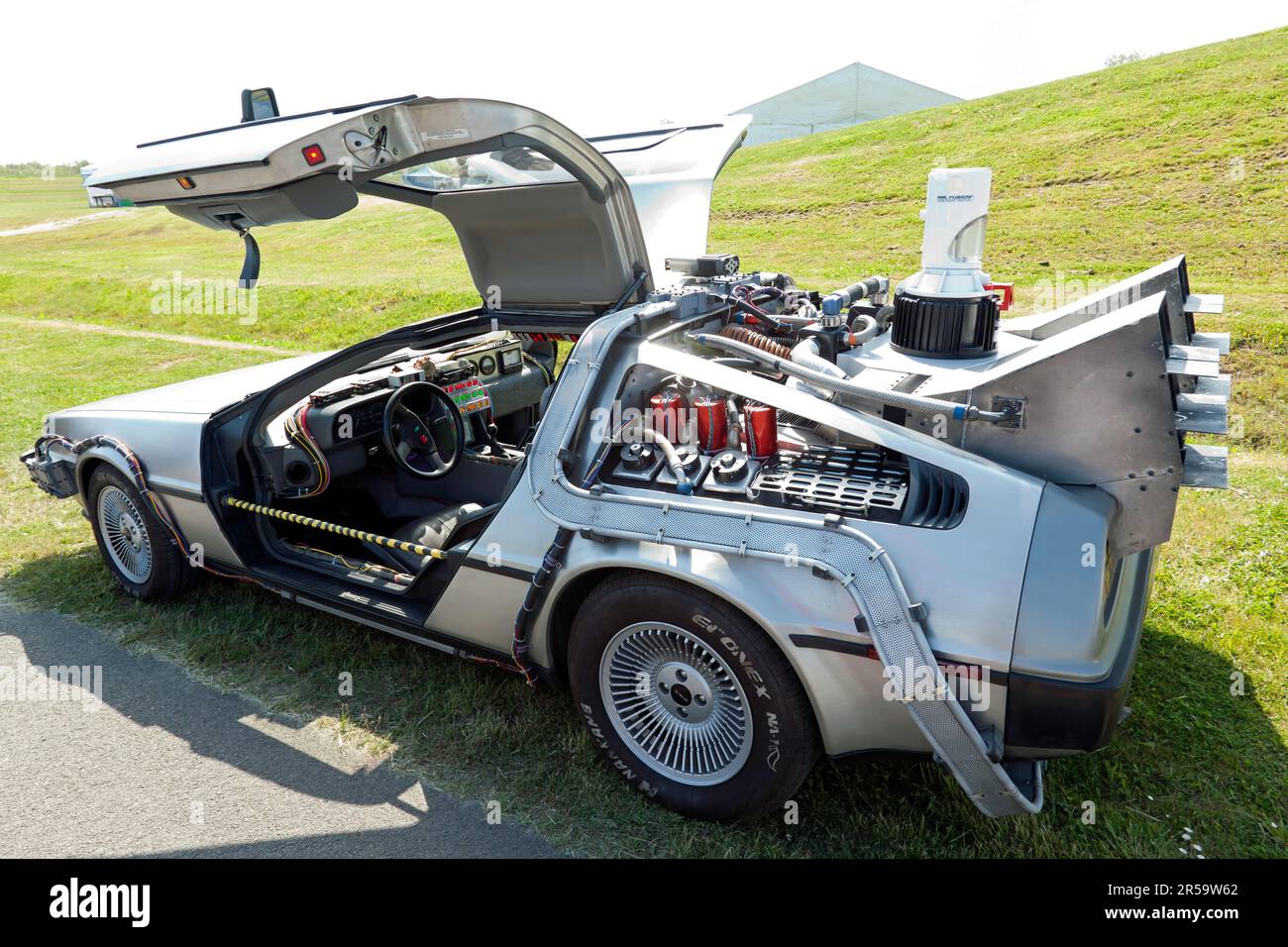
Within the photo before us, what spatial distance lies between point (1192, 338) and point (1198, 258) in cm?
983

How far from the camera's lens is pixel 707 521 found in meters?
2.71

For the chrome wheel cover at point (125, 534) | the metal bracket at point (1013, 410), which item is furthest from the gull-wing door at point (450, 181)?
the metal bracket at point (1013, 410)

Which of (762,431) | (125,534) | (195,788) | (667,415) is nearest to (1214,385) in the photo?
(762,431)

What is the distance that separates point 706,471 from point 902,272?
10.5 metres

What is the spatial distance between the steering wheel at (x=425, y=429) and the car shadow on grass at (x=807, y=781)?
0.95m

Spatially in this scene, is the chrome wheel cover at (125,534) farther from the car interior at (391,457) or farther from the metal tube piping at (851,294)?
the metal tube piping at (851,294)

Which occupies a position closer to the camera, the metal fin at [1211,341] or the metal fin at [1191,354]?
the metal fin at [1191,354]

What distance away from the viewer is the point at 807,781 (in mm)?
3150

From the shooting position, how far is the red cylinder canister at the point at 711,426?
9.96 feet

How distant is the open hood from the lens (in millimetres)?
3113

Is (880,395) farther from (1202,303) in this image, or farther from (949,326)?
(1202,303)

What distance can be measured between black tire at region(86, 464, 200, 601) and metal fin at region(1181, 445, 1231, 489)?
467cm
